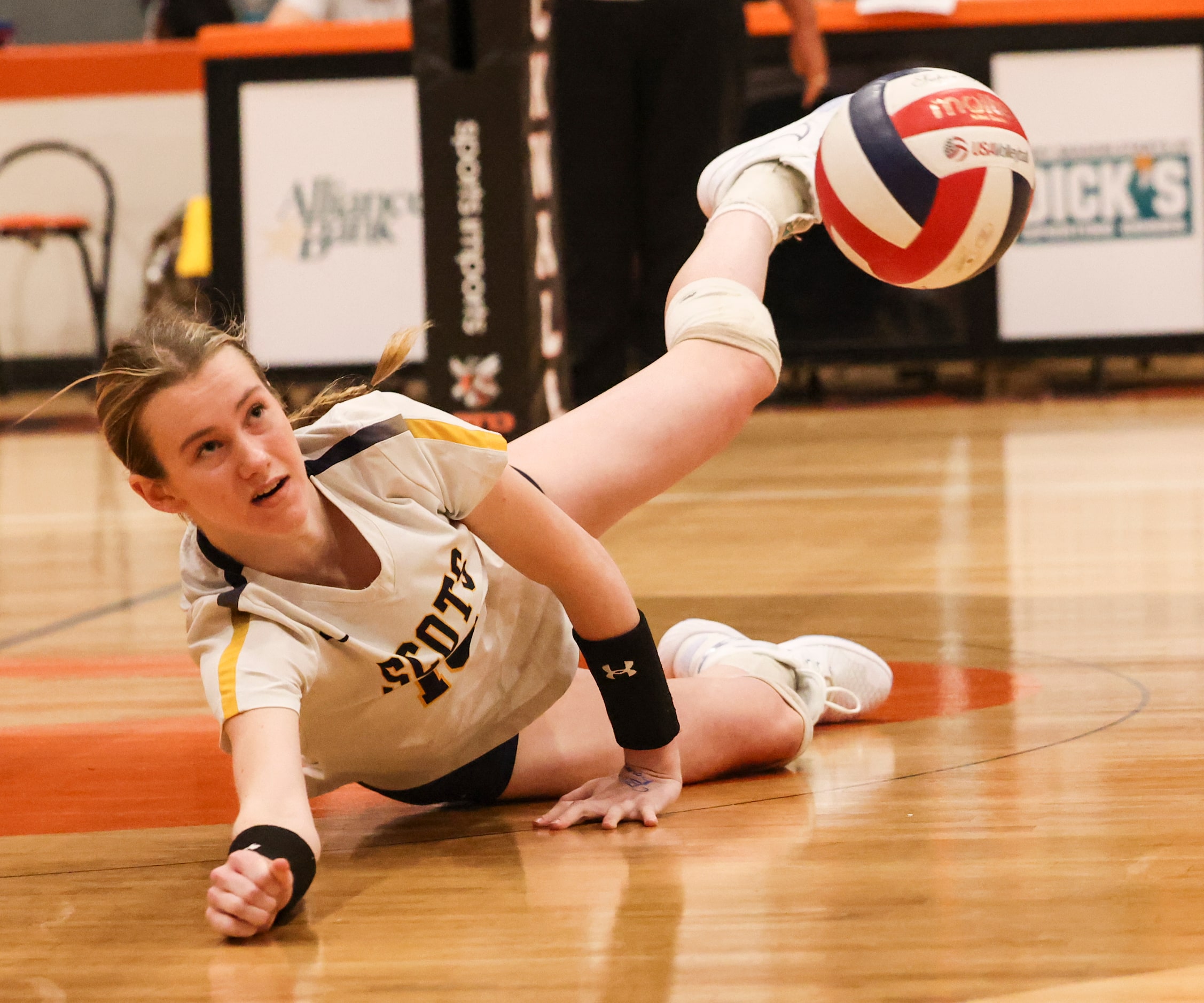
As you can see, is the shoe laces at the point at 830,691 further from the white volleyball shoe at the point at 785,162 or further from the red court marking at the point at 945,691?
the white volleyball shoe at the point at 785,162

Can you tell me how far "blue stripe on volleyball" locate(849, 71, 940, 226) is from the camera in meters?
1.88

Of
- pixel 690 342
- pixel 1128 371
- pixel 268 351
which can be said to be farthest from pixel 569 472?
pixel 1128 371

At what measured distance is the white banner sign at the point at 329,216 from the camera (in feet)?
17.6

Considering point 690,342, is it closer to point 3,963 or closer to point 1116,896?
point 1116,896

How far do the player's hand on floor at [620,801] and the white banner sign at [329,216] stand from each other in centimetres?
396

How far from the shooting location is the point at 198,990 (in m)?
1.12

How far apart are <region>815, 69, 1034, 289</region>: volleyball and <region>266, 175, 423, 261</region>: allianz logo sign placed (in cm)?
358

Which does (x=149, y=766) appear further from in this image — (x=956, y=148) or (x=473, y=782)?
(x=956, y=148)

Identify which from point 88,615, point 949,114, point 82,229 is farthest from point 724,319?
point 82,229

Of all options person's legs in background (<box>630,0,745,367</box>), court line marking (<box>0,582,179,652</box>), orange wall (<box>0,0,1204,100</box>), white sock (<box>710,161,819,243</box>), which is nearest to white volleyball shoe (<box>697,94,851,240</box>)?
white sock (<box>710,161,819,243</box>)

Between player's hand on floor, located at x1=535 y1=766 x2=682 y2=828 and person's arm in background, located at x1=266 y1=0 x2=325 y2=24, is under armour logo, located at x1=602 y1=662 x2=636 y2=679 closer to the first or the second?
player's hand on floor, located at x1=535 y1=766 x2=682 y2=828

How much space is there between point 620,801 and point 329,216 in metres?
4.17

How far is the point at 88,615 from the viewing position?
274cm

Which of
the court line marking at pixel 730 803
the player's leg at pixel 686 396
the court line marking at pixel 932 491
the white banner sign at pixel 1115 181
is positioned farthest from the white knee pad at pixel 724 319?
the white banner sign at pixel 1115 181
